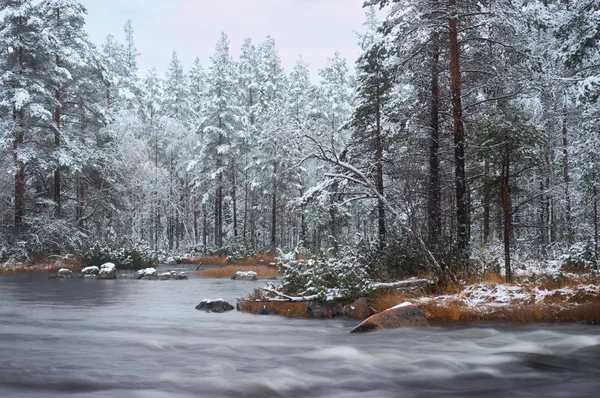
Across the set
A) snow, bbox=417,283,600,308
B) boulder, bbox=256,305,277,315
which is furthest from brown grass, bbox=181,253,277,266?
snow, bbox=417,283,600,308

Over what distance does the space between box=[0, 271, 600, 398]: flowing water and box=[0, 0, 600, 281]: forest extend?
3.08 metres

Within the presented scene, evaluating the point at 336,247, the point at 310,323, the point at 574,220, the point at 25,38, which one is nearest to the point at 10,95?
the point at 25,38

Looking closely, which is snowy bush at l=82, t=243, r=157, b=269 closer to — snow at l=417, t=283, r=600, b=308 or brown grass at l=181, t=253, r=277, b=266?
brown grass at l=181, t=253, r=277, b=266

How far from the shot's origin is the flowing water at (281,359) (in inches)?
261

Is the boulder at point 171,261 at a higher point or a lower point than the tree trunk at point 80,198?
lower

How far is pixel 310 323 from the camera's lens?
12.0m

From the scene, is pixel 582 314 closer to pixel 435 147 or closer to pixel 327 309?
pixel 327 309

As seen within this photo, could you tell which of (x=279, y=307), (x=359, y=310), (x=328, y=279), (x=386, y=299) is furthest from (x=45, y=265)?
(x=386, y=299)

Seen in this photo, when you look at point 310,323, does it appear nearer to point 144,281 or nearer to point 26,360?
point 26,360

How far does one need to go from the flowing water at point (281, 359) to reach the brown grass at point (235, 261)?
21.5 metres

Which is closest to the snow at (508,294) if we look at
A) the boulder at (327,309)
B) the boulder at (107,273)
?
the boulder at (327,309)

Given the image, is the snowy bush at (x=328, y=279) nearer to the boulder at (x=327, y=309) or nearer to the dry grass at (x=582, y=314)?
the boulder at (x=327, y=309)

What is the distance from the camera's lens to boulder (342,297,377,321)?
1234 centimetres

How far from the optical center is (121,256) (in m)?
30.5
